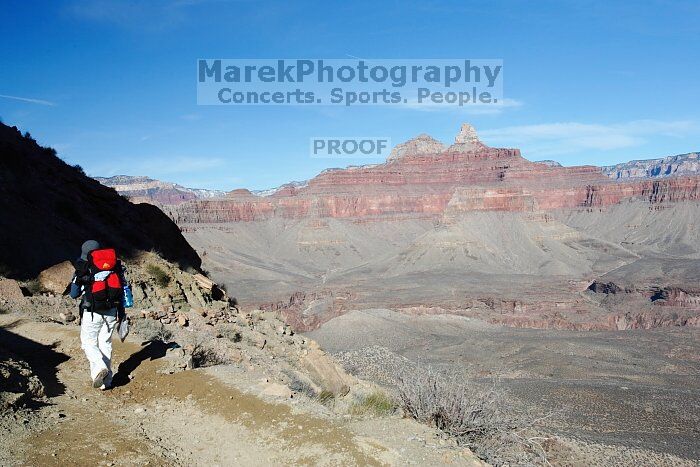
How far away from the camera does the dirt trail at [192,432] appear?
478 cm

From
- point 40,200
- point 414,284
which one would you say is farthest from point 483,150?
point 40,200

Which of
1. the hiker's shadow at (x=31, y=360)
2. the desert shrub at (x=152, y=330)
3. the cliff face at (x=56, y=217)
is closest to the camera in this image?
the hiker's shadow at (x=31, y=360)

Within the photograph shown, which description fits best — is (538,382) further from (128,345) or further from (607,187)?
(607,187)

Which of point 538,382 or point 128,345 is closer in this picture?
point 128,345

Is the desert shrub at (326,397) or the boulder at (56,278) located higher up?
the boulder at (56,278)

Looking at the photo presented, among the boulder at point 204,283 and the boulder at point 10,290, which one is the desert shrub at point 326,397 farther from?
the boulder at point 204,283

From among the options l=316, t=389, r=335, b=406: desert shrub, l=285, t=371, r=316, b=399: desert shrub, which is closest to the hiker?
l=285, t=371, r=316, b=399: desert shrub

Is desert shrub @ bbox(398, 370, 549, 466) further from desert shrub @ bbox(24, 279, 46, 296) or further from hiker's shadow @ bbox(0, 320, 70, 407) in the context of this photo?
desert shrub @ bbox(24, 279, 46, 296)

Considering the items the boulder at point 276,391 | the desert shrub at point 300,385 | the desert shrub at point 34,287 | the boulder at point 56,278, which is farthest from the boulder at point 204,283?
the boulder at point 276,391

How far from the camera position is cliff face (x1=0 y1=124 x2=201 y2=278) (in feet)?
39.9

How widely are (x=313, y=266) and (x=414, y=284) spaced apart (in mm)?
39510

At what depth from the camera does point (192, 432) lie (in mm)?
5445

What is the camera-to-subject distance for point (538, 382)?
947 inches

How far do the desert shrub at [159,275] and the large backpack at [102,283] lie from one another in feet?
24.5
